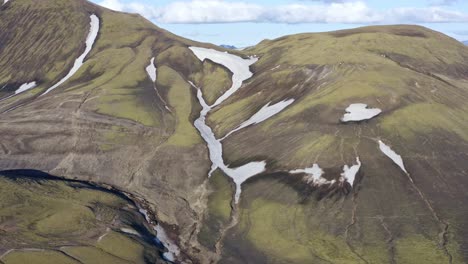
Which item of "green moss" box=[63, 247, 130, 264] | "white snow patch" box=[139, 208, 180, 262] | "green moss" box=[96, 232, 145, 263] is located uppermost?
"green moss" box=[63, 247, 130, 264]

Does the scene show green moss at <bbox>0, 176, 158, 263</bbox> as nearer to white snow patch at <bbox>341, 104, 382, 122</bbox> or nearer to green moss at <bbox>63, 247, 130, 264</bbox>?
green moss at <bbox>63, 247, 130, 264</bbox>

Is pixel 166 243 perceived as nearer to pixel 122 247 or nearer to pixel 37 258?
pixel 122 247

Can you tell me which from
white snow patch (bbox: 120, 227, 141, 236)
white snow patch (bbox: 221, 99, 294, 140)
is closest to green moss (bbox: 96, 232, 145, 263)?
white snow patch (bbox: 120, 227, 141, 236)

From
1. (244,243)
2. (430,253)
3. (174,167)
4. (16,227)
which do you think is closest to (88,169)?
(174,167)

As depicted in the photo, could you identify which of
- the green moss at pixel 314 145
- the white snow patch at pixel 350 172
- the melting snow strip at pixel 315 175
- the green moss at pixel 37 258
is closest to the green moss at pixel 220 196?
the melting snow strip at pixel 315 175

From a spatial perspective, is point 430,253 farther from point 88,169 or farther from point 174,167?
point 88,169
